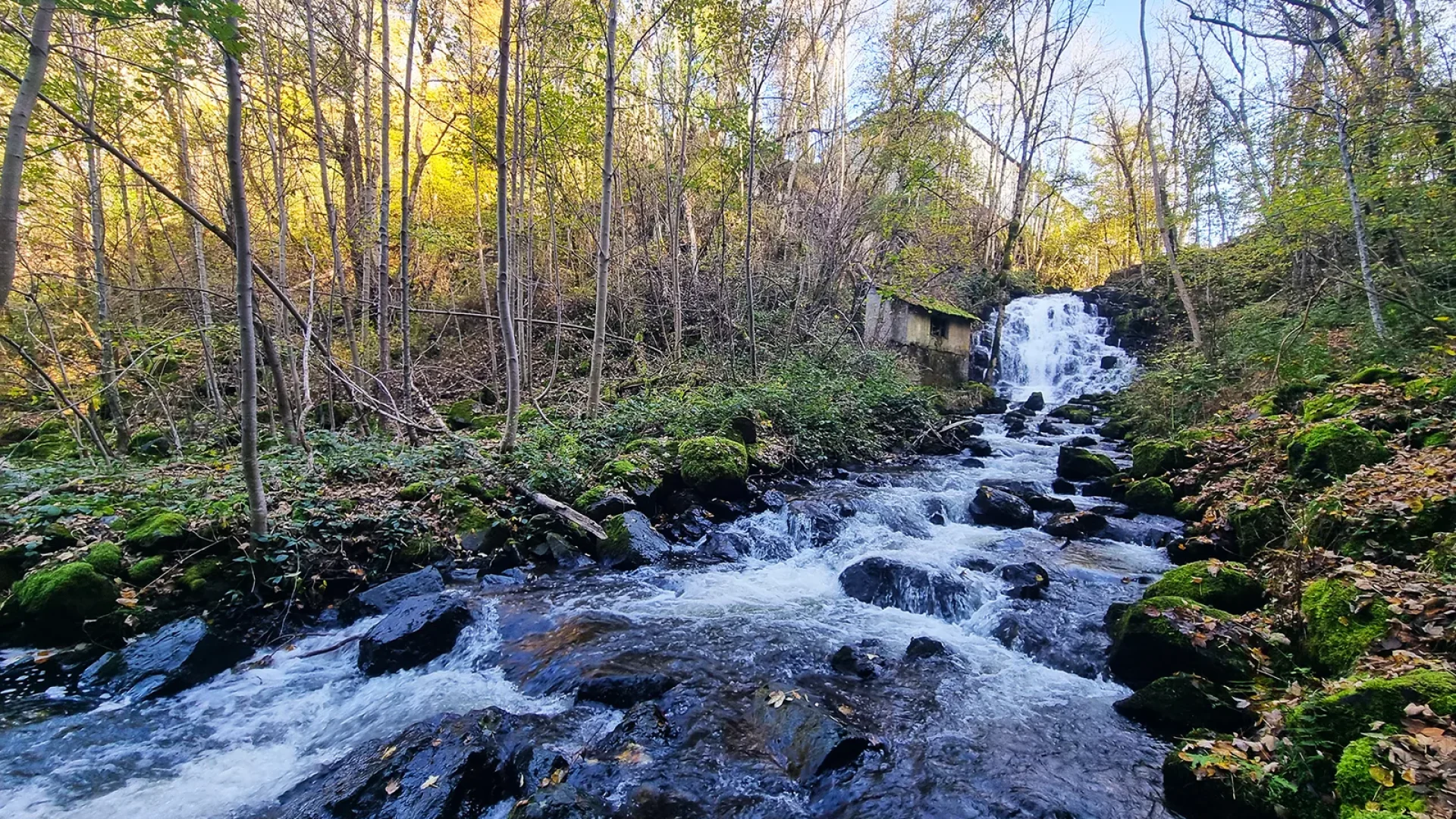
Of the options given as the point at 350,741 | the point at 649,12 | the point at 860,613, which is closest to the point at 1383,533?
the point at 860,613

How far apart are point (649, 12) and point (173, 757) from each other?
40.1ft

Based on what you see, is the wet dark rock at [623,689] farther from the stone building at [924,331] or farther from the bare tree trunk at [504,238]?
the stone building at [924,331]

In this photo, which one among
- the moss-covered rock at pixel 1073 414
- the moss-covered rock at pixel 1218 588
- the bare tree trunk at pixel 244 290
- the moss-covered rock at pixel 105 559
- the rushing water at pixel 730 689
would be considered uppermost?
the bare tree trunk at pixel 244 290

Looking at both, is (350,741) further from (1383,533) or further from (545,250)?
(545,250)

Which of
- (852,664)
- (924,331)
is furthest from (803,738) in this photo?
(924,331)

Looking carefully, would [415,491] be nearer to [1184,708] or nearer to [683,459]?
[683,459]

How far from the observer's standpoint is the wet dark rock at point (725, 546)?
6773 millimetres

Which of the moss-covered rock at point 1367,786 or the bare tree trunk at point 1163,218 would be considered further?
the bare tree trunk at point 1163,218

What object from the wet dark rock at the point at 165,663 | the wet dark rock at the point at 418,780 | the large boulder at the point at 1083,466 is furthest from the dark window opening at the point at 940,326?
the wet dark rock at the point at 165,663

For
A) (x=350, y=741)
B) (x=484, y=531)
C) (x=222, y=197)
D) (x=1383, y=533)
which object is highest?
(x=222, y=197)

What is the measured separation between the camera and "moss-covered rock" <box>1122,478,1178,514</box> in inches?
311

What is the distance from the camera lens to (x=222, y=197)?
959 centimetres

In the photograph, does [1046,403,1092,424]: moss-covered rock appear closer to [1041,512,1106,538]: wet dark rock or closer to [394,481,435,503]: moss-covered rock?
[1041,512,1106,538]: wet dark rock

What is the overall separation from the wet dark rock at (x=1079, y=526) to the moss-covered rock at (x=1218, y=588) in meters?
2.50
